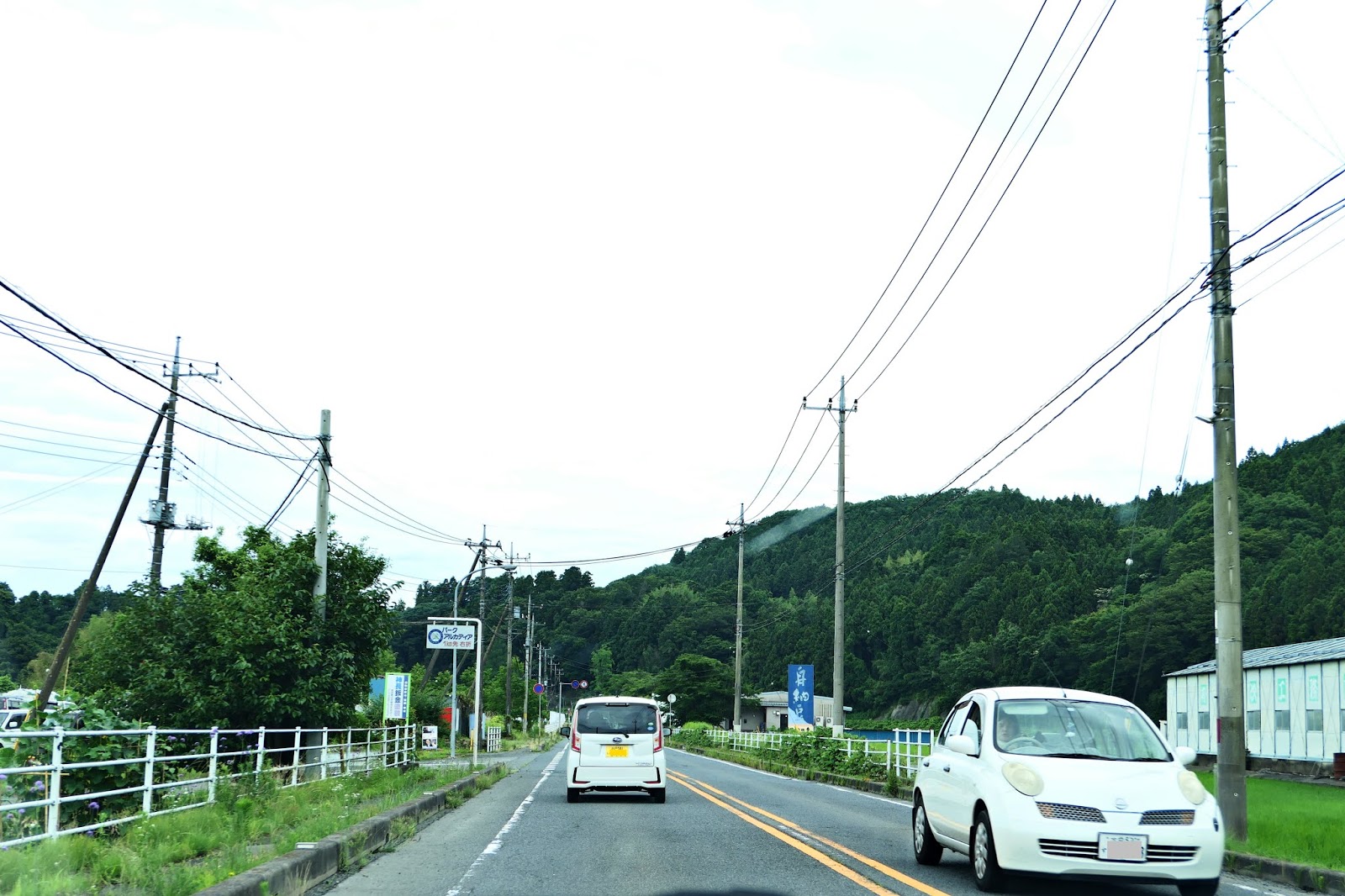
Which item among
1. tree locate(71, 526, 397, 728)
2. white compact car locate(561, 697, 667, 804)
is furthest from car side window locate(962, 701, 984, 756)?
tree locate(71, 526, 397, 728)

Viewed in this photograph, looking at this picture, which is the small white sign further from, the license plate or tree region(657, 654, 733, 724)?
tree region(657, 654, 733, 724)

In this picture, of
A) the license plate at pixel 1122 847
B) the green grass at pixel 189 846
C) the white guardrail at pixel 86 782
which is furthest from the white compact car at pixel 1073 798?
the white guardrail at pixel 86 782

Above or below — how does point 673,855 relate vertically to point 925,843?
below

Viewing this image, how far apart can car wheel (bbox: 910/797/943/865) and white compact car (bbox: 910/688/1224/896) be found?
1.76 ft

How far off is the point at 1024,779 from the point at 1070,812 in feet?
1.37

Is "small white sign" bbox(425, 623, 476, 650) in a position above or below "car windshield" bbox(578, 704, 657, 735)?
above

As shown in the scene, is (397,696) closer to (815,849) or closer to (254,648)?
(254,648)

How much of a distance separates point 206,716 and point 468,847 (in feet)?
48.3

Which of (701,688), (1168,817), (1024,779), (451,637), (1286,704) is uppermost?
(451,637)

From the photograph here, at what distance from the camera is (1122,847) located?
8.88m

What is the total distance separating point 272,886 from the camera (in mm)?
8859

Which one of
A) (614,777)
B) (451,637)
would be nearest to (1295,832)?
(614,777)

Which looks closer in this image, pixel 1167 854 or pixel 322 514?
pixel 1167 854

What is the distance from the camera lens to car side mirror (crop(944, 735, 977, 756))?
34.2ft
